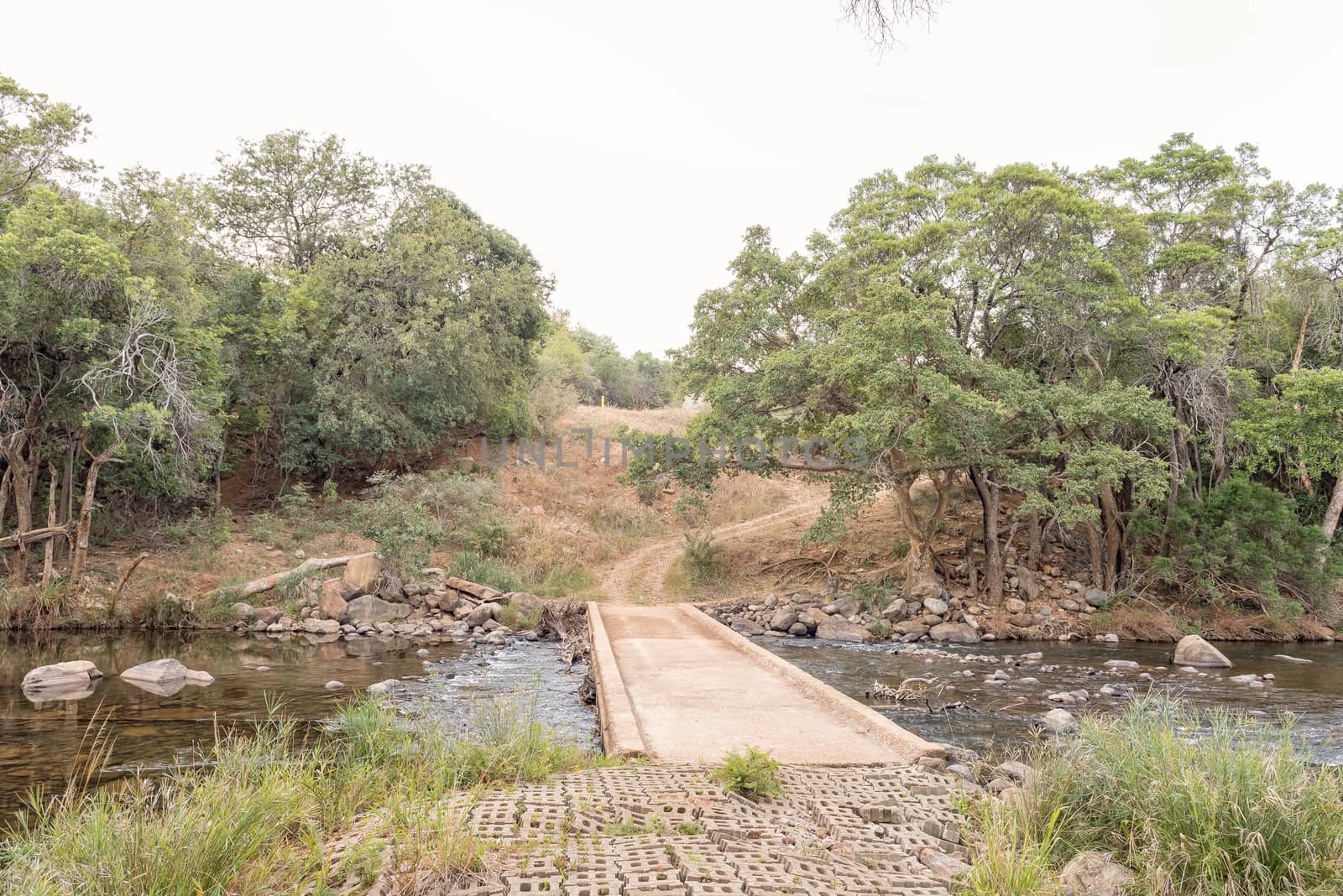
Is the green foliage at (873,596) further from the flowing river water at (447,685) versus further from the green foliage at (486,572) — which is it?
the green foliage at (486,572)

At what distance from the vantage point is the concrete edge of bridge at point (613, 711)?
5.93 meters

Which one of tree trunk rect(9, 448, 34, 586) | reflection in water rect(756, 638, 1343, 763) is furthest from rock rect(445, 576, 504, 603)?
tree trunk rect(9, 448, 34, 586)

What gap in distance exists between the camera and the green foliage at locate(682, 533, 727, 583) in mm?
20734

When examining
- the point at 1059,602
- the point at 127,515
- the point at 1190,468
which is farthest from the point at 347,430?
the point at 1190,468

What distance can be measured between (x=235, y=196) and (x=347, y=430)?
27.3 feet

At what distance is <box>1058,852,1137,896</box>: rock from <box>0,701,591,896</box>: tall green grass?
2.72 metres

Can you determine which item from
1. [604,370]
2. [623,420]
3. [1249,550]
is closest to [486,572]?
[1249,550]

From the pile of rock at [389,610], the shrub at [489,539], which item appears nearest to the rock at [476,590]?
the pile of rock at [389,610]

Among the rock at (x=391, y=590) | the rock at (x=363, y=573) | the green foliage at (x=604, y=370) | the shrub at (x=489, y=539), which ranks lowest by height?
the rock at (x=391, y=590)

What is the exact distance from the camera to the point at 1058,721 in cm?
831

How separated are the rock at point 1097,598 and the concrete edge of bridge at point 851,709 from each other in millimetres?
10042

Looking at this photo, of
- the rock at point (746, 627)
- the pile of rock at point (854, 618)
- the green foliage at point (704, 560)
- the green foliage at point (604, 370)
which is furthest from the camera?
→ the green foliage at point (604, 370)

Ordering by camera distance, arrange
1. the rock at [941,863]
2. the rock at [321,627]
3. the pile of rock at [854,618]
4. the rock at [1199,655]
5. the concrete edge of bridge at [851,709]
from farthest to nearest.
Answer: the pile of rock at [854,618]
the rock at [321,627]
the rock at [1199,655]
the concrete edge of bridge at [851,709]
the rock at [941,863]

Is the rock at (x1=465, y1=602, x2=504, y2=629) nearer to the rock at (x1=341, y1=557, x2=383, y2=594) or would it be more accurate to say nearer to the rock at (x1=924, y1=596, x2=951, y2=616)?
the rock at (x1=341, y1=557, x2=383, y2=594)
